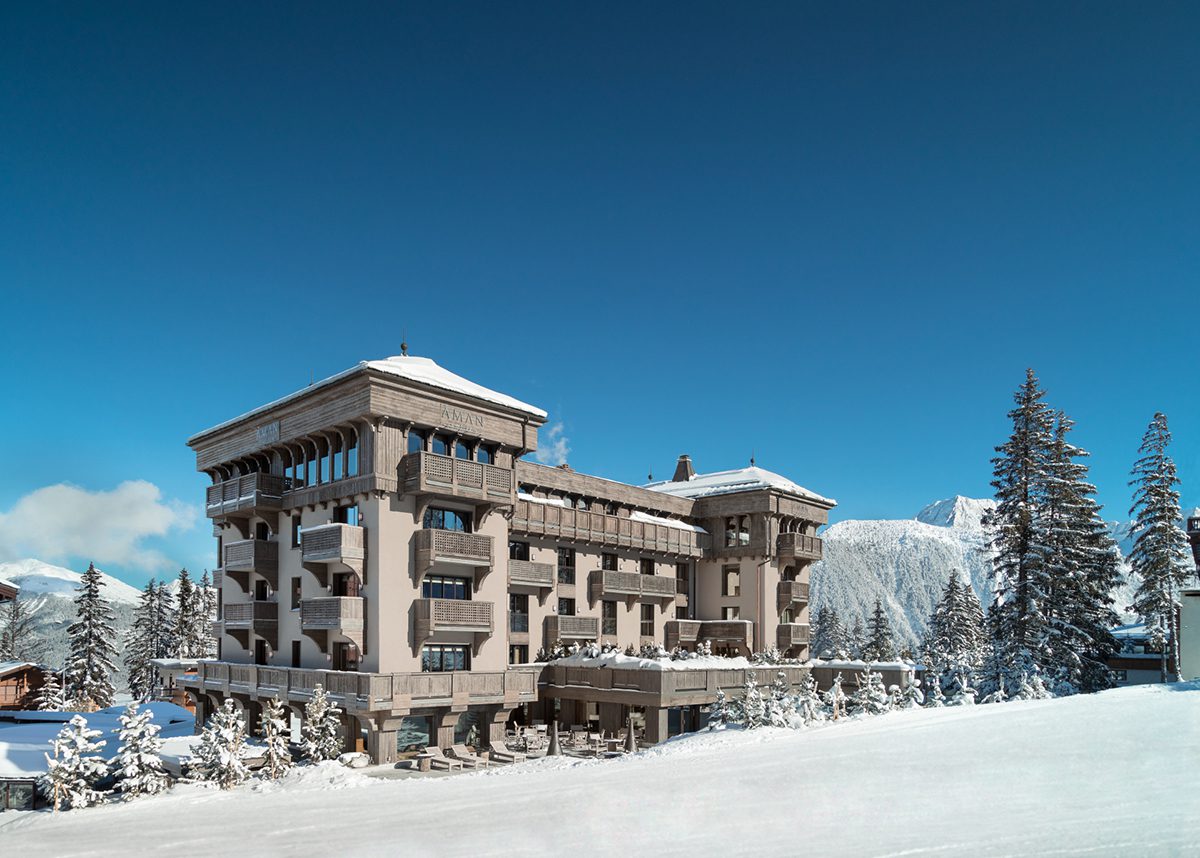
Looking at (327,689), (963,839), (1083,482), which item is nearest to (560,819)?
(963,839)

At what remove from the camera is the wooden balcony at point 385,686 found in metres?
31.6

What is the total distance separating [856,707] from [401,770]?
1631 centimetres

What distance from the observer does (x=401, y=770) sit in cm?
3056

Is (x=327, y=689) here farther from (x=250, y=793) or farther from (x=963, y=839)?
(x=963, y=839)

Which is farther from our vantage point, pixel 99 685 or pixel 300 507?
pixel 99 685

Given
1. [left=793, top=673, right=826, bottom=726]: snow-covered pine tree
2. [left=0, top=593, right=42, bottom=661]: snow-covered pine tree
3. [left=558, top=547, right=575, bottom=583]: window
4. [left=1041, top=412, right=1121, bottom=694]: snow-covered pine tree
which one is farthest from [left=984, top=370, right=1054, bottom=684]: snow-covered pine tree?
[left=0, top=593, right=42, bottom=661]: snow-covered pine tree

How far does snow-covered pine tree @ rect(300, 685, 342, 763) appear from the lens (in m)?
29.8

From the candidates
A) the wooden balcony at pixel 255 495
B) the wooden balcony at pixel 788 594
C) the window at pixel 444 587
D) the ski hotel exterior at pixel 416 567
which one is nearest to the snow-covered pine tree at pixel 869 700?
the ski hotel exterior at pixel 416 567

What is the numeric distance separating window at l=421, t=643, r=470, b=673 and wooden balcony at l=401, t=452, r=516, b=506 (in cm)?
592

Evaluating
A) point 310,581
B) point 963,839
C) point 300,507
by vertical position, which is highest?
point 300,507

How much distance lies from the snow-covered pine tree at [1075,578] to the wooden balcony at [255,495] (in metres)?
35.2

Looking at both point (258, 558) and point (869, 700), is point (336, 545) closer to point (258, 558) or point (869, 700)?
point (258, 558)

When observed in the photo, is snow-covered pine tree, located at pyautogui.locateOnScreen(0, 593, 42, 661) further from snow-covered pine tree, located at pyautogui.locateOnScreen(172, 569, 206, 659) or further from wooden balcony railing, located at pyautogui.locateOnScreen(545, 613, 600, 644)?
wooden balcony railing, located at pyautogui.locateOnScreen(545, 613, 600, 644)

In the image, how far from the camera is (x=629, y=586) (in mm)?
47406
